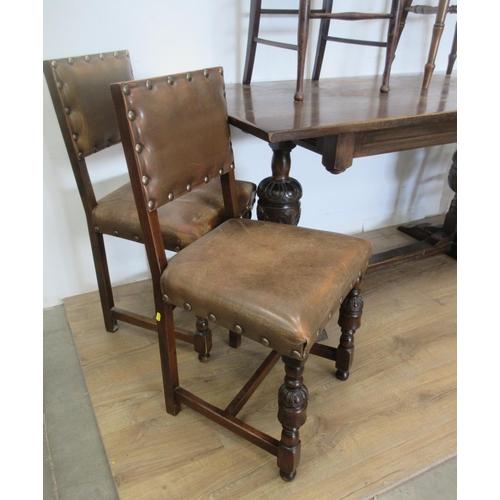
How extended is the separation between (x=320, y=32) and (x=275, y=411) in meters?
1.51

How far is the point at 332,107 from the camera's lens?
1.35 m

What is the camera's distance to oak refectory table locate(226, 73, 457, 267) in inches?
46.3

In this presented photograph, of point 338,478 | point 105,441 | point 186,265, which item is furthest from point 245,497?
point 186,265

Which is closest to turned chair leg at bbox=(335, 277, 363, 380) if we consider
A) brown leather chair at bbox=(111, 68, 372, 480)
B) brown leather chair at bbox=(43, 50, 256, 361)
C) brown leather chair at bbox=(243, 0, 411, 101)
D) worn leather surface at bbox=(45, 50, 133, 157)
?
brown leather chair at bbox=(111, 68, 372, 480)

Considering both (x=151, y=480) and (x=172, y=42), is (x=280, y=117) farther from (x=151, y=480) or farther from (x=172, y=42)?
(x=151, y=480)

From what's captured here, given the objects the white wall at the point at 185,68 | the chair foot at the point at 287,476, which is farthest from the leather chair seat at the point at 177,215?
the chair foot at the point at 287,476

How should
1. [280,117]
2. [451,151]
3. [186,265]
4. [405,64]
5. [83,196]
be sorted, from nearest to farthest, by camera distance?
[186,265] < [280,117] < [83,196] < [405,64] < [451,151]

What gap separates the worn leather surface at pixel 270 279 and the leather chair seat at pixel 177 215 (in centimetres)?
9

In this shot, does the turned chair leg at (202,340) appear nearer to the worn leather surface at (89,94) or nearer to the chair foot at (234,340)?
the chair foot at (234,340)

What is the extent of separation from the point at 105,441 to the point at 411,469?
0.87m

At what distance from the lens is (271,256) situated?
3.57 feet

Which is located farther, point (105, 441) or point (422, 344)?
point (422, 344)

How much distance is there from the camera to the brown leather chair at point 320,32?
132 cm

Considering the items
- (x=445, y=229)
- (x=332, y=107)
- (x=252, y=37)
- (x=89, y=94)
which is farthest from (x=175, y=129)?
(x=445, y=229)
